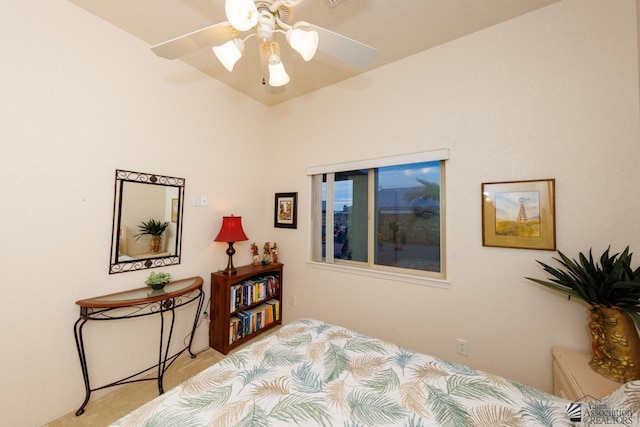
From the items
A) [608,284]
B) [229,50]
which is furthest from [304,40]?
[608,284]

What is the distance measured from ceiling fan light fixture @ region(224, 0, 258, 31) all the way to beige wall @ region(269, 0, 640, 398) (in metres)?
1.61

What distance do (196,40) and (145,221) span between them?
154 cm

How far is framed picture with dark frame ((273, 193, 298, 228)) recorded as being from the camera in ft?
9.57

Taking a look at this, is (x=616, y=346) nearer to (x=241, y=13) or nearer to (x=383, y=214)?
(x=383, y=214)

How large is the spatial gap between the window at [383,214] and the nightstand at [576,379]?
33.2 inches

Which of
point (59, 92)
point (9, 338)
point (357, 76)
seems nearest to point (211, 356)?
point (9, 338)

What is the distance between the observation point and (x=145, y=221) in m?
2.03

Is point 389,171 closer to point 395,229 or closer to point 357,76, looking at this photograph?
point 395,229

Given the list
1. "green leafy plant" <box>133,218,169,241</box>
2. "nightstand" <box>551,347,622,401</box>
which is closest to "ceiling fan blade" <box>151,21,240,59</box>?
"green leafy plant" <box>133,218,169,241</box>

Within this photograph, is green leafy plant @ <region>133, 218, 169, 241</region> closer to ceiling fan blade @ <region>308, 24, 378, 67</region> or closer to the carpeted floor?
the carpeted floor

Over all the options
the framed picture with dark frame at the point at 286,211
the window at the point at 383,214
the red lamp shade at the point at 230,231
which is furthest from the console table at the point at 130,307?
the window at the point at 383,214

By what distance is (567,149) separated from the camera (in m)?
1.60

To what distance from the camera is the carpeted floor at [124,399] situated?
62.6 inches

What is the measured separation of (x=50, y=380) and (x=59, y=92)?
1.99 m
